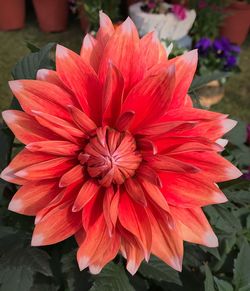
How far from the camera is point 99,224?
1.98ft

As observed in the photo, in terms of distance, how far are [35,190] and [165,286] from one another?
0.35 meters

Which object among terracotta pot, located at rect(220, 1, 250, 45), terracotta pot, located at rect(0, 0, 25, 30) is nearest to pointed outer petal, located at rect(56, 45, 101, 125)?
terracotta pot, located at rect(220, 1, 250, 45)

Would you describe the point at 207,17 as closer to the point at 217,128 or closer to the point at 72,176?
the point at 217,128

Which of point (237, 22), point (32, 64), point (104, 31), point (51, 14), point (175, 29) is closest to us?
point (104, 31)

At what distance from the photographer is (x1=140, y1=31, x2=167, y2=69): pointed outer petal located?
2.15 ft

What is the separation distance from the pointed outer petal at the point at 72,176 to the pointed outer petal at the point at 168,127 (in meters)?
0.10

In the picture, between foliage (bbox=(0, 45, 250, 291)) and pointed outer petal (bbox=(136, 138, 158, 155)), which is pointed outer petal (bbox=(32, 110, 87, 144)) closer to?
pointed outer petal (bbox=(136, 138, 158, 155))

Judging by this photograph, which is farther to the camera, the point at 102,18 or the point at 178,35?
the point at 178,35

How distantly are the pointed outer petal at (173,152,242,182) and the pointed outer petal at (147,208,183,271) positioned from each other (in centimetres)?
8

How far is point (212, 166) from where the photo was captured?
24.2 inches

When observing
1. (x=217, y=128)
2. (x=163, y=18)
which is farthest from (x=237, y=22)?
(x=217, y=128)

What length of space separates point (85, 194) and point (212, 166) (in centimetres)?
17

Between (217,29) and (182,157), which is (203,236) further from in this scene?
(217,29)

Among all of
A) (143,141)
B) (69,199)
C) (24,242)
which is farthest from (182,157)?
(24,242)
